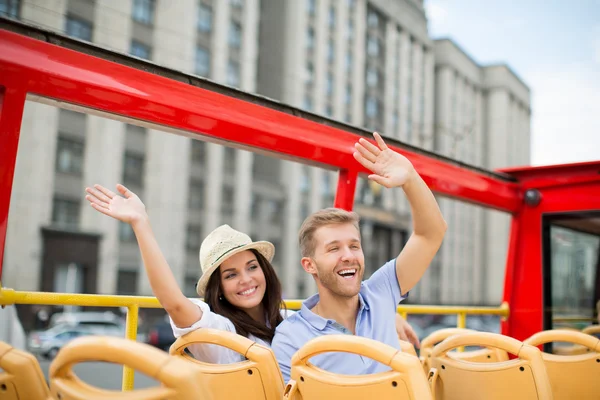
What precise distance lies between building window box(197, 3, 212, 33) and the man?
2869 cm

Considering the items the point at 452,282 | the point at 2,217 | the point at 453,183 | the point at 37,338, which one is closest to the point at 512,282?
the point at 453,183

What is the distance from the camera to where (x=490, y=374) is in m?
2.36

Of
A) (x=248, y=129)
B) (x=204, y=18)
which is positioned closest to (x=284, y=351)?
(x=248, y=129)

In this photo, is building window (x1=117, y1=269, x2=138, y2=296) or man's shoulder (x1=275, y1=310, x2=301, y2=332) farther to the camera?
building window (x1=117, y1=269, x2=138, y2=296)

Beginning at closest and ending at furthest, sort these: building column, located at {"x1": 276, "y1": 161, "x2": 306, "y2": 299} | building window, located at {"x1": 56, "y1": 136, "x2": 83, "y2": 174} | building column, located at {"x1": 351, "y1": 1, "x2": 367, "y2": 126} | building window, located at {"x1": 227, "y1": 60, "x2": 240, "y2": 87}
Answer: building window, located at {"x1": 56, "y1": 136, "x2": 83, "y2": 174} < building window, located at {"x1": 227, "y1": 60, "x2": 240, "y2": 87} < building column, located at {"x1": 276, "y1": 161, "x2": 306, "y2": 299} < building column, located at {"x1": 351, "y1": 1, "x2": 367, "y2": 126}

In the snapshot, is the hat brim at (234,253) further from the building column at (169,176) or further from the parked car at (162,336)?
the building column at (169,176)

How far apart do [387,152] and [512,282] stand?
2.64 metres

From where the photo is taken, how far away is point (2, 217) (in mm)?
2178

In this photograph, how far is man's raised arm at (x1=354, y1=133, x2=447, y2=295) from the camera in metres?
2.57

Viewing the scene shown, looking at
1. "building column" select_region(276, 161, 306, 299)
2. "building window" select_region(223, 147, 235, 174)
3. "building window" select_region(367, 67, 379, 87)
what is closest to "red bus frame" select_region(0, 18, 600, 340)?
"building window" select_region(223, 147, 235, 174)

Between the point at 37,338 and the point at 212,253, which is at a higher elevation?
the point at 212,253

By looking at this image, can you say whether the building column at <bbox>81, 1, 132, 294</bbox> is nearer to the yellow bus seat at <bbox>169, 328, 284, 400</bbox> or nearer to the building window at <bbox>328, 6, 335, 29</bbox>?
the building window at <bbox>328, 6, 335, 29</bbox>

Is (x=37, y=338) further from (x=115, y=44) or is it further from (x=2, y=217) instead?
(x=2, y=217)

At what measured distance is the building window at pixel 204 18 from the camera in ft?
97.8
